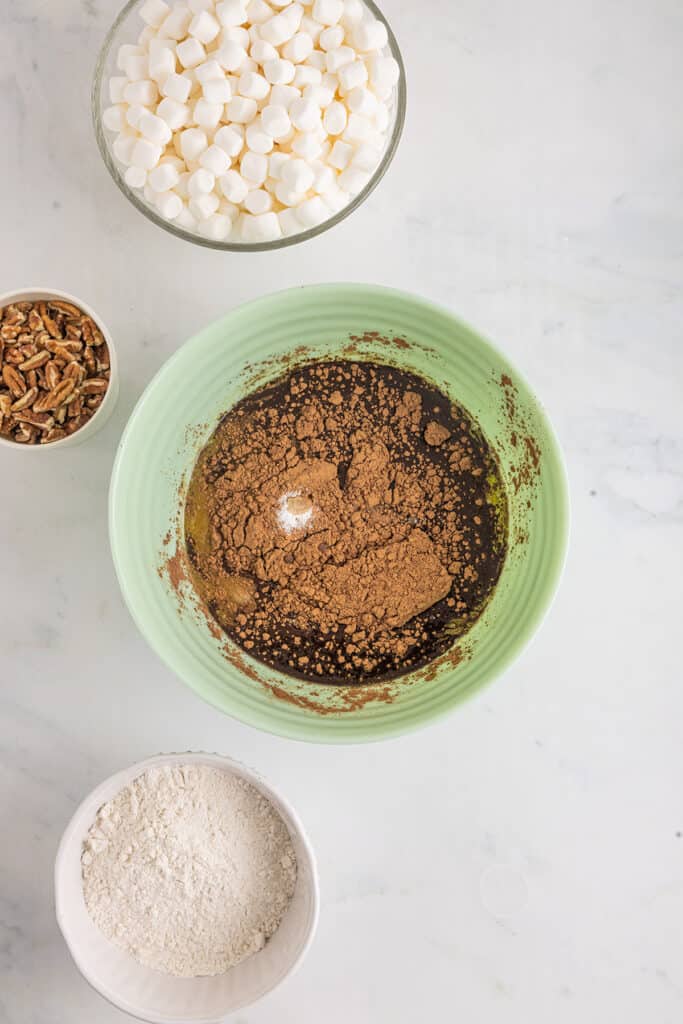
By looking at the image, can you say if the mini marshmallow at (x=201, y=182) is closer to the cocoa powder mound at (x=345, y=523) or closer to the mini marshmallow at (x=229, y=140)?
the mini marshmallow at (x=229, y=140)

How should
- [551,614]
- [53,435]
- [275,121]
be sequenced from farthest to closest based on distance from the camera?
[551,614]
[53,435]
[275,121]

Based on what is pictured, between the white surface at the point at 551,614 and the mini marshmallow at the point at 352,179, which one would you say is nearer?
the mini marshmallow at the point at 352,179

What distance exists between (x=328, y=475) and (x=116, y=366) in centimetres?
32

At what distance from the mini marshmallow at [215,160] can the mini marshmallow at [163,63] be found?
108mm

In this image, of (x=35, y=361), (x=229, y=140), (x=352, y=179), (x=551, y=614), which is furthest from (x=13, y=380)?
(x=551, y=614)

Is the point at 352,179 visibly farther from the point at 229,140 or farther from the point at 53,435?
the point at 53,435

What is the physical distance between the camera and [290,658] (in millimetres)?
1187

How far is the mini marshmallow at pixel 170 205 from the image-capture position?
1.12 meters

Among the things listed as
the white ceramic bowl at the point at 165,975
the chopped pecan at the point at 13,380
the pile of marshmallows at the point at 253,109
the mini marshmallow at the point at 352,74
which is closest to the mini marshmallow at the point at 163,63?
the pile of marshmallows at the point at 253,109

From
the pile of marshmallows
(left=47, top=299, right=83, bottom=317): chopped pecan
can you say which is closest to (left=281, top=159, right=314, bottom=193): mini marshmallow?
the pile of marshmallows

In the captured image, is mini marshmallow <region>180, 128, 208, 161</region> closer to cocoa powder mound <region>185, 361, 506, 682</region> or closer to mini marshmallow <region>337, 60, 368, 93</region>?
mini marshmallow <region>337, 60, 368, 93</region>

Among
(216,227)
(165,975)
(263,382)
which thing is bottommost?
(165,975)

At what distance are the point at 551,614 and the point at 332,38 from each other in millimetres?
844

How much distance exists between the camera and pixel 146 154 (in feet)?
3.57
